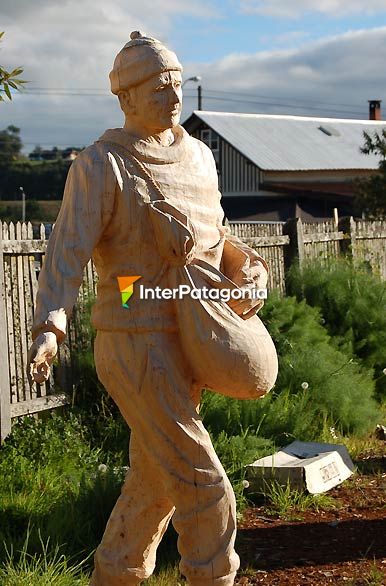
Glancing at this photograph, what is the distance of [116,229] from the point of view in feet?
10.5

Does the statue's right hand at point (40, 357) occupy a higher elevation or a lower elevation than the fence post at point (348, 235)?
lower

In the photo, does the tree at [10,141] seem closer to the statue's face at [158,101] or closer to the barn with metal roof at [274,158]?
the barn with metal roof at [274,158]

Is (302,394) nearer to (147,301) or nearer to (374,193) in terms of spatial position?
(147,301)

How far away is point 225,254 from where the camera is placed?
11.5 feet

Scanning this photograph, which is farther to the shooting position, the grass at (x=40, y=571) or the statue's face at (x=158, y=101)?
the grass at (x=40, y=571)

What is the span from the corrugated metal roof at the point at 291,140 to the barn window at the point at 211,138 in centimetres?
40

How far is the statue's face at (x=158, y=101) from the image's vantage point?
3182 mm

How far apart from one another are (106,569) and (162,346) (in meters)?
0.90

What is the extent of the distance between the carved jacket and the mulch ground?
2.17 metres

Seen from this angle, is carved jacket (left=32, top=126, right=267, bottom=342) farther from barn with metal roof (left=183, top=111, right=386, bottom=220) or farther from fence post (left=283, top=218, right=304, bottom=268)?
barn with metal roof (left=183, top=111, right=386, bottom=220)

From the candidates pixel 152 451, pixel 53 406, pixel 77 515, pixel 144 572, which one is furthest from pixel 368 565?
pixel 53 406

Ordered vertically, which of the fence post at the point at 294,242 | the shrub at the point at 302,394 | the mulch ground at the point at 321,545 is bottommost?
the mulch ground at the point at 321,545

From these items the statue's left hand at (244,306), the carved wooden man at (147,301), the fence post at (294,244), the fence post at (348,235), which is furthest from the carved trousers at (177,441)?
the fence post at (348,235)

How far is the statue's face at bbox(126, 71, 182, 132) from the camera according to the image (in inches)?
125
